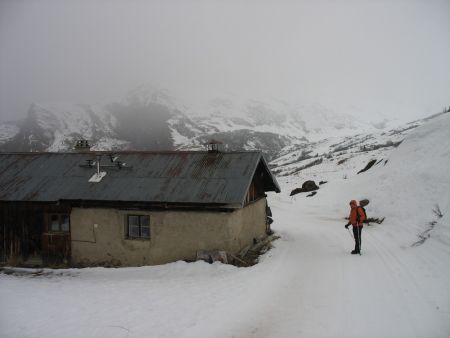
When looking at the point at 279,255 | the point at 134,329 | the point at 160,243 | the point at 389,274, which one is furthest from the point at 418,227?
the point at 134,329

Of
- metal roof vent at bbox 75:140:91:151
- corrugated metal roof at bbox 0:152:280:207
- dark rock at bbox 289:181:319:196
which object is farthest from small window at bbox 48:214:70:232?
dark rock at bbox 289:181:319:196

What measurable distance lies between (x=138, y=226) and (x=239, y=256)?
14.3 ft

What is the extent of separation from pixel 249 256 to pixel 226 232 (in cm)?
203

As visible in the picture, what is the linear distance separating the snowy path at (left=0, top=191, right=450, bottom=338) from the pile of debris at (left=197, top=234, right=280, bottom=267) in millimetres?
446

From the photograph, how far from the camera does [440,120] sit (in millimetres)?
25188

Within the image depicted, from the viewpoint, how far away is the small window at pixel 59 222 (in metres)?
15.1

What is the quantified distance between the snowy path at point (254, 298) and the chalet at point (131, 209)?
1012 millimetres

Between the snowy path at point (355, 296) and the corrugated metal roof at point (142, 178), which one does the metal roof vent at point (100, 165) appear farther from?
the snowy path at point (355, 296)

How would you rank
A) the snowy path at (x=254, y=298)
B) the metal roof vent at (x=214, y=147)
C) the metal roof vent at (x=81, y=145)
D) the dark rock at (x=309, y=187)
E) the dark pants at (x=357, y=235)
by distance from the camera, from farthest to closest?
the dark rock at (x=309, y=187) → the metal roof vent at (x=81, y=145) → the metal roof vent at (x=214, y=147) → the dark pants at (x=357, y=235) → the snowy path at (x=254, y=298)

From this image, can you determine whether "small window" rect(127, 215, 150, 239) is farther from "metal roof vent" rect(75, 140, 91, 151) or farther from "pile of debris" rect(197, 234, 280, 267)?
"metal roof vent" rect(75, 140, 91, 151)

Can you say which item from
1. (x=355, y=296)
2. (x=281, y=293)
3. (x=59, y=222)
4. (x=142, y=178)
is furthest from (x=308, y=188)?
(x=355, y=296)

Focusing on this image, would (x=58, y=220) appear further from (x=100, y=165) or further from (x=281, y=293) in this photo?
(x=281, y=293)

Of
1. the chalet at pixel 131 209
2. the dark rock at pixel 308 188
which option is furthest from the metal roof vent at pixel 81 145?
the dark rock at pixel 308 188

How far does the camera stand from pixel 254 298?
9.41 meters
